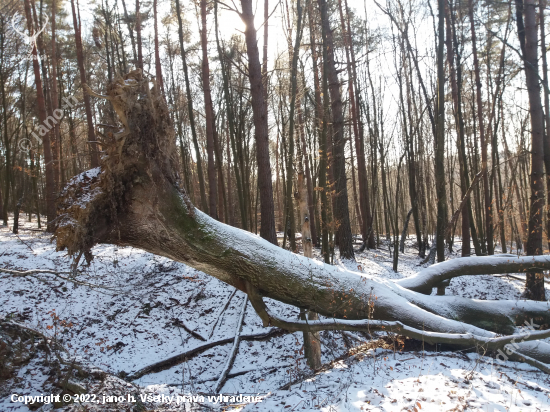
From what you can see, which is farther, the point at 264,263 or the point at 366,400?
the point at 264,263

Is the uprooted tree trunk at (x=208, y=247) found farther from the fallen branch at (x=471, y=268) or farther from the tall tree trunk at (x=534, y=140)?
the tall tree trunk at (x=534, y=140)

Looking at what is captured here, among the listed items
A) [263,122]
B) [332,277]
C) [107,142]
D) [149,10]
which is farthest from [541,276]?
[149,10]

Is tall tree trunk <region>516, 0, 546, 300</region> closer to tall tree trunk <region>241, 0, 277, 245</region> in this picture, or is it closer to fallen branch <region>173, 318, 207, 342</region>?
tall tree trunk <region>241, 0, 277, 245</region>

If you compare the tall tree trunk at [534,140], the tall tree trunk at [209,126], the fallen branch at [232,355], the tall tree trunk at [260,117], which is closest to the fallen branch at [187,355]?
the fallen branch at [232,355]

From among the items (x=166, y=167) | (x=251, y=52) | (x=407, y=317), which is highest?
(x=251, y=52)

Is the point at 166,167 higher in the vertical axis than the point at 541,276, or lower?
higher

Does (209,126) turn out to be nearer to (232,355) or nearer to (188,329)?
(188,329)

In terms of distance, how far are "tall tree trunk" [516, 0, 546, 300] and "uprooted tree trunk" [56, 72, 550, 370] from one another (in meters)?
1.78

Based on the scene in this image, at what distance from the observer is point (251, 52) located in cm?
697

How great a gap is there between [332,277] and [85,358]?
14.4 ft

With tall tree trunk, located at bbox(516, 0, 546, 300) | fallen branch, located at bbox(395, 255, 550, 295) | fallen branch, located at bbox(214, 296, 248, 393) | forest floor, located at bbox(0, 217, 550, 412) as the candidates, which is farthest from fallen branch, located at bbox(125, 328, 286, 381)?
tall tree trunk, located at bbox(516, 0, 546, 300)

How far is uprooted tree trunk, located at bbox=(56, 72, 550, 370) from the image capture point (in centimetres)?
328

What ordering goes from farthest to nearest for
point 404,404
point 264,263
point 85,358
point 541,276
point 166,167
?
point 541,276, point 85,358, point 264,263, point 166,167, point 404,404

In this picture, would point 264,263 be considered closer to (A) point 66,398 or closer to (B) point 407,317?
(B) point 407,317
